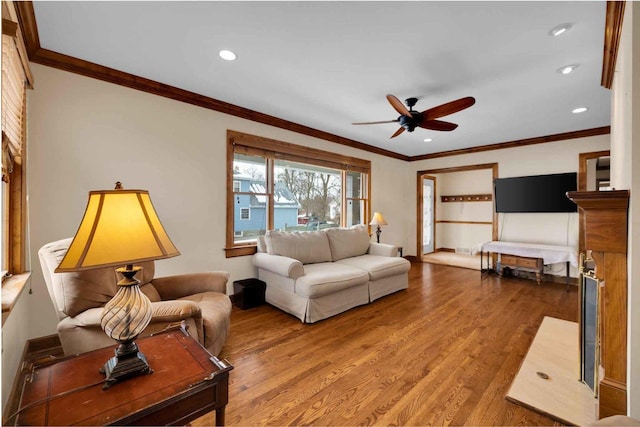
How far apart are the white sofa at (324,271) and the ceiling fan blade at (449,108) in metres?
1.90

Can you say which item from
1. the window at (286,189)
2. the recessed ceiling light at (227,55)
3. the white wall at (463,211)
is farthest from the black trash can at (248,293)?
the white wall at (463,211)

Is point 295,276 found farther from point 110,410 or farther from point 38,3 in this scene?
point 38,3

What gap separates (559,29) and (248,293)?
374 cm

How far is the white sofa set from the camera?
3084 mm

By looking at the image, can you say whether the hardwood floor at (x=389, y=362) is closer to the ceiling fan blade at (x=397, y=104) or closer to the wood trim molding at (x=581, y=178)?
the wood trim molding at (x=581, y=178)

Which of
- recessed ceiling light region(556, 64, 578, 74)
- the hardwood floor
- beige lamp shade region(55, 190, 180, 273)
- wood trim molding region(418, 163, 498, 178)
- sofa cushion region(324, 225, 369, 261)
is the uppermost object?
recessed ceiling light region(556, 64, 578, 74)

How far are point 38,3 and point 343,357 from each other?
3.29m

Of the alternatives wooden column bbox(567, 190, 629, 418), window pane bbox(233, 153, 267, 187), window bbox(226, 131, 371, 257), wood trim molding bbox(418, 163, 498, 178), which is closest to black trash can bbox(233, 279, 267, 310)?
window bbox(226, 131, 371, 257)

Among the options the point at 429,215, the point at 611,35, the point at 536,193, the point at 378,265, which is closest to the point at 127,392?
the point at 378,265

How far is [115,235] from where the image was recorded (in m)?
1.13

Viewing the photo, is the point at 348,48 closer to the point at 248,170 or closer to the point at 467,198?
the point at 248,170

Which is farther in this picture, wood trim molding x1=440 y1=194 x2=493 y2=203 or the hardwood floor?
wood trim molding x1=440 y1=194 x2=493 y2=203

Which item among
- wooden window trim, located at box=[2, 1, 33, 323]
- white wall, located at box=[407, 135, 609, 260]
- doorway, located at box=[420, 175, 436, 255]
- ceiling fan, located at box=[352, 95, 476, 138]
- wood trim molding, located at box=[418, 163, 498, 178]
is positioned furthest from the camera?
doorway, located at box=[420, 175, 436, 255]

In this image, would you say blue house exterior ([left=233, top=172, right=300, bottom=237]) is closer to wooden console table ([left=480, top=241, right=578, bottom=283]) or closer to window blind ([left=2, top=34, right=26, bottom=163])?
window blind ([left=2, top=34, right=26, bottom=163])
